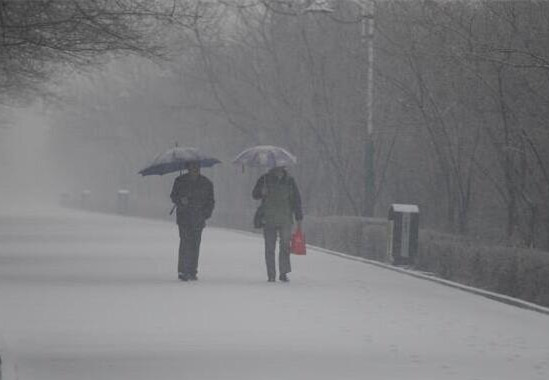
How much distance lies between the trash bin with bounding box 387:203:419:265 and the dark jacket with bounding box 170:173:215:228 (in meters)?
5.11

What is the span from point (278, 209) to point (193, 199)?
1.36m

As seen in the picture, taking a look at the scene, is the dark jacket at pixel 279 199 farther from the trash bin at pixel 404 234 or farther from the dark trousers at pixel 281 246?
the trash bin at pixel 404 234

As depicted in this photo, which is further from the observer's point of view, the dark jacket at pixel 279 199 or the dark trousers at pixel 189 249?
the dark trousers at pixel 189 249

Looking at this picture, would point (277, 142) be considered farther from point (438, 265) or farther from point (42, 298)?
point (42, 298)

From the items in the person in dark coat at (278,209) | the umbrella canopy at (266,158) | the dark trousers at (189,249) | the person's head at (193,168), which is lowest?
the dark trousers at (189,249)

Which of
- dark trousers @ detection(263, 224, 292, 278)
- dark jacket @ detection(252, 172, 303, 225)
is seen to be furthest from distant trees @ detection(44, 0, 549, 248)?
dark trousers @ detection(263, 224, 292, 278)

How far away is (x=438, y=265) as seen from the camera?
25266mm

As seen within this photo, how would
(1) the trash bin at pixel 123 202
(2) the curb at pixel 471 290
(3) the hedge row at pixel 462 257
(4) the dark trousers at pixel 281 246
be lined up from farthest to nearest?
(1) the trash bin at pixel 123 202, (4) the dark trousers at pixel 281 246, (3) the hedge row at pixel 462 257, (2) the curb at pixel 471 290

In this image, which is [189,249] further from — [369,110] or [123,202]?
[123,202]

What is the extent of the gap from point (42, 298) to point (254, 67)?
28.4m

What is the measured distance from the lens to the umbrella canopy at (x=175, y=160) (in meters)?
23.0

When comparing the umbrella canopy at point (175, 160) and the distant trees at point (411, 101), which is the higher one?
the distant trees at point (411, 101)

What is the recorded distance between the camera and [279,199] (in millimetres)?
Answer: 21922

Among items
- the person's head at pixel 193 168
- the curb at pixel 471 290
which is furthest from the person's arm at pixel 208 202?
the curb at pixel 471 290
